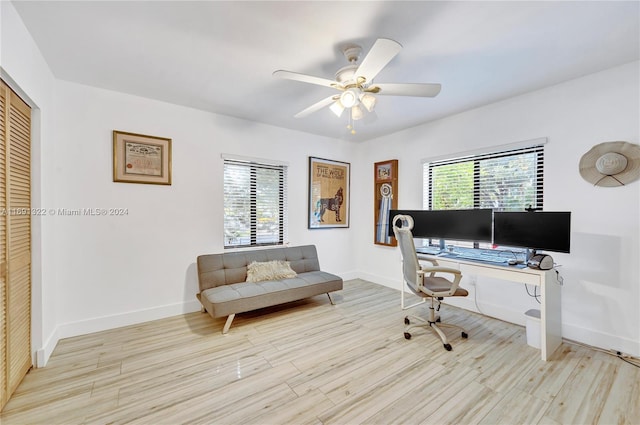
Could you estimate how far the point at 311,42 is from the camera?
2010mm

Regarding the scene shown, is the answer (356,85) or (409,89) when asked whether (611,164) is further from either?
(356,85)

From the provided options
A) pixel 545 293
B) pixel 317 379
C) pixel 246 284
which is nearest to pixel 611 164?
pixel 545 293

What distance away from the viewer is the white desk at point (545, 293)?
2.33 meters

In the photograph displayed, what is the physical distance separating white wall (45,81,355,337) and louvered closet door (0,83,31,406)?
1.86 ft

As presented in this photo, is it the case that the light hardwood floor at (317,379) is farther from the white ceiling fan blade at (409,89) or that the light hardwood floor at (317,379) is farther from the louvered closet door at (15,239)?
the white ceiling fan blade at (409,89)

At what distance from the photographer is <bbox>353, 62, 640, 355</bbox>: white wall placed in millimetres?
2354

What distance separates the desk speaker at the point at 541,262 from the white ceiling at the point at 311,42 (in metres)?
1.68

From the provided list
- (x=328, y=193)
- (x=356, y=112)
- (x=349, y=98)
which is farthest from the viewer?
(x=328, y=193)

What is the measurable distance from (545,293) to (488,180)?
147cm

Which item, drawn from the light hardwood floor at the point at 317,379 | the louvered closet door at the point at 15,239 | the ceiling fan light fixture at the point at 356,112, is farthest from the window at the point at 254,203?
the ceiling fan light fixture at the point at 356,112

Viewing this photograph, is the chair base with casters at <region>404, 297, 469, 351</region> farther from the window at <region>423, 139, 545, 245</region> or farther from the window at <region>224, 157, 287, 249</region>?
the window at <region>224, 157, 287, 249</region>

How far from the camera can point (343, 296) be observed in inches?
157

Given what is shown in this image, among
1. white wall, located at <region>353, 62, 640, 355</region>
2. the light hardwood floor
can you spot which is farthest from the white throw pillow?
white wall, located at <region>353, 62, 640, 355</region>

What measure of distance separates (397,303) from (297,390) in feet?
6.97
